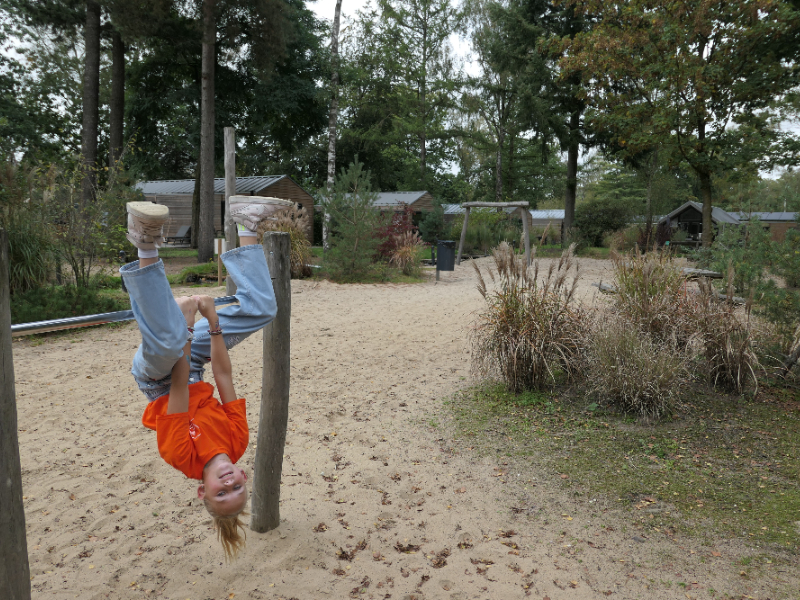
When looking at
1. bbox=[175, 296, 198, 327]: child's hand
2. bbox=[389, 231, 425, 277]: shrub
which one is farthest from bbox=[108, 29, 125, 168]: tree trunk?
bbox=[175, 296, 198, 327]: child's hand

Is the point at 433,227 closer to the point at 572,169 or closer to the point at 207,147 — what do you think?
the point at 572,169

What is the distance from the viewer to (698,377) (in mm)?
5328

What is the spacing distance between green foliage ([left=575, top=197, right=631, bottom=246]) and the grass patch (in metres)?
19.1

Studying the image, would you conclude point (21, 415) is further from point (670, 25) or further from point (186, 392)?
point (670, 25)

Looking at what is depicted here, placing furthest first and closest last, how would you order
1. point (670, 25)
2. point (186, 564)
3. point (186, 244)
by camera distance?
1. point (186, 244)
2. point (670, 25)
3. point (186, 564)

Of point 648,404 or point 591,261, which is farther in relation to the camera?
point 591,261

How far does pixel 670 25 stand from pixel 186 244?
19.9 meters

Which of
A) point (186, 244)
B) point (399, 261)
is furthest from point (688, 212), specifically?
point (186, 244)

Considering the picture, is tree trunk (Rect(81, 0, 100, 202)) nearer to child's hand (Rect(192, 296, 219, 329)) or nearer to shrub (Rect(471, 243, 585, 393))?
shrub (Rect(471, 243, 585, 393))

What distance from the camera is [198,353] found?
2207 mm

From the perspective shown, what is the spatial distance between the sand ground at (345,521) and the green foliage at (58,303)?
7.14 ft

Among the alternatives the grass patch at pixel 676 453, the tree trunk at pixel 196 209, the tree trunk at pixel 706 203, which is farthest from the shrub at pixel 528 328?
the tree trunk at pixel 196 209

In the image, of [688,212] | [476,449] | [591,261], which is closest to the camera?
[476,449]

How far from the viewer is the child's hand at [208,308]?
6.64 ft
